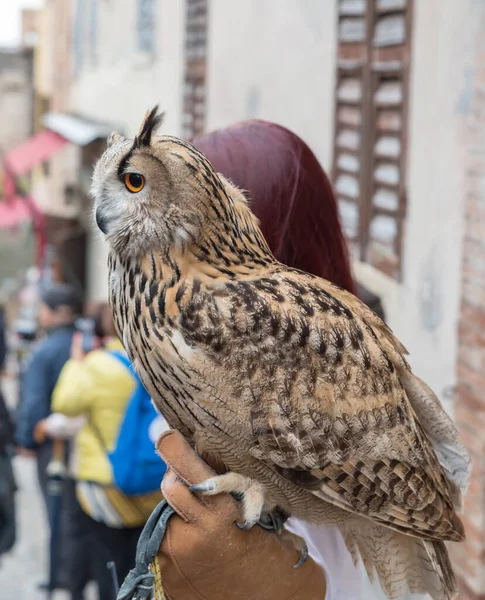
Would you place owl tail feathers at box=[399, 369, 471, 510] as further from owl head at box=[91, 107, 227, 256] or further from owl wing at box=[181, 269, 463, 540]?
owl head at box=[91, 107, 227, 256]

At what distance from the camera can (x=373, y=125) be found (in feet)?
17.6

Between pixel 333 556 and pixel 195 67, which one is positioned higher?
pixel 195 67

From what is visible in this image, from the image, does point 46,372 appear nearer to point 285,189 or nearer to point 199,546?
point 285,189

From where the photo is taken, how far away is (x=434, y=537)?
2.29 m

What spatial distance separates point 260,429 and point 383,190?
3428 millimetres

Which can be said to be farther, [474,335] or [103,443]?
[103,443]

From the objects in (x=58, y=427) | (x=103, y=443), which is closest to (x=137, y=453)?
(x=103, y=443)

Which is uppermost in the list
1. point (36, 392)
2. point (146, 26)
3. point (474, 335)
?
point (146, 26)

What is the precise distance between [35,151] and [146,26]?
14.1 feet

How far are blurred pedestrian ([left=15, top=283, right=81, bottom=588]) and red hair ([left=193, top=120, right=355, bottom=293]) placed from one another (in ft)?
13.0

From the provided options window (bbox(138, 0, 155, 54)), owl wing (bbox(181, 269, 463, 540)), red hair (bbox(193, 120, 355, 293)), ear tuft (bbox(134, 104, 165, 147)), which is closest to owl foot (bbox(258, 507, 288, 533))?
owl wing (bbox(181, 269, 463, 540))

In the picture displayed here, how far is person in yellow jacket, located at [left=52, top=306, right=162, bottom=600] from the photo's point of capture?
16.0 feet

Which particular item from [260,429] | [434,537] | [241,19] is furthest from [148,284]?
[241,19]

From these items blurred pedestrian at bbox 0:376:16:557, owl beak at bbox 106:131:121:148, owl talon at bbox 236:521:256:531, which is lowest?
blurred pedestrian at bbox 0:376:16:557
